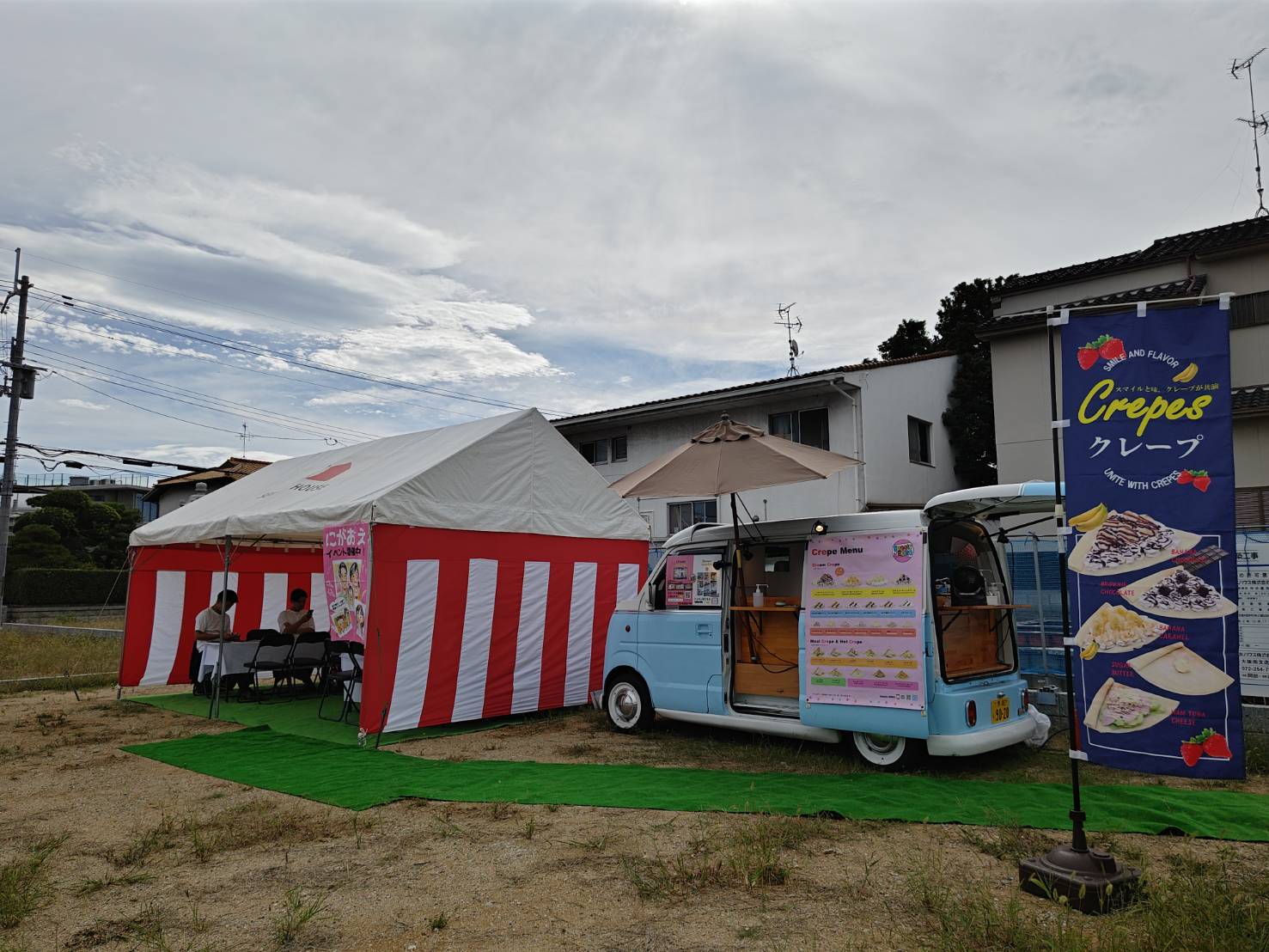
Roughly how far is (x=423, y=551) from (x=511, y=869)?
13.8ft

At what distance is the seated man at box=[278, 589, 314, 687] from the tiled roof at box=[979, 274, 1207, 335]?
11.3m

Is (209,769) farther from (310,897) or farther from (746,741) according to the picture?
(746,741)

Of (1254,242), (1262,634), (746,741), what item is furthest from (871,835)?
(1254,242)

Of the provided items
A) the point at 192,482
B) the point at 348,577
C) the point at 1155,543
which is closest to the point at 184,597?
the point at 348,577

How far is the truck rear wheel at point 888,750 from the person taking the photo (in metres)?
6.16

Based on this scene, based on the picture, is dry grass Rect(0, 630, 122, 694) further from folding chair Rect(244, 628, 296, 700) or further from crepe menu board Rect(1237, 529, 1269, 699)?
crepe menu board Rect(1237, 529, 1269, 699)

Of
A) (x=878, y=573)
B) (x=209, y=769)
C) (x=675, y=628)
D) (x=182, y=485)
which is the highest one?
(x=182, y=485)

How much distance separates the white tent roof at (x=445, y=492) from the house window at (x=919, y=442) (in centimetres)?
1069

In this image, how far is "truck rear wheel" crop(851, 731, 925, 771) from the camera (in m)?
6.16

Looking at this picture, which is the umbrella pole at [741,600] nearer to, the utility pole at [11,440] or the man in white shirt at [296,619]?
the man in white shirt at [296,619]

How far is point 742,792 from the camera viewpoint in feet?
18.9

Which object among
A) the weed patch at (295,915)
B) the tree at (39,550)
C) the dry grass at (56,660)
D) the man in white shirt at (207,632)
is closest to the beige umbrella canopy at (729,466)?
the weed patch at (295,915)

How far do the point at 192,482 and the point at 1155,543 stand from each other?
42.9 meters

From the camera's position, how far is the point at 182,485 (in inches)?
1570
